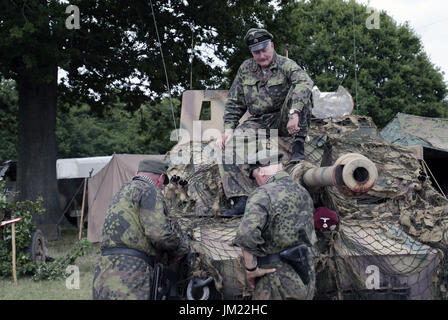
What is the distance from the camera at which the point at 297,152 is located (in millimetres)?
4711

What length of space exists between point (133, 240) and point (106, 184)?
11.1 meters

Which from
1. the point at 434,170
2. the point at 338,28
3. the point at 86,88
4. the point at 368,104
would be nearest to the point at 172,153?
the point at 86,88

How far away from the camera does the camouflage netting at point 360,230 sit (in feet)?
13.6

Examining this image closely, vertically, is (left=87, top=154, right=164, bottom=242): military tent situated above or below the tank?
below

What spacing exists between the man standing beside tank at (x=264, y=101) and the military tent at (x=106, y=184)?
909 cm

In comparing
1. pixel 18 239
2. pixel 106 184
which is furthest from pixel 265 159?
pixel 106 184

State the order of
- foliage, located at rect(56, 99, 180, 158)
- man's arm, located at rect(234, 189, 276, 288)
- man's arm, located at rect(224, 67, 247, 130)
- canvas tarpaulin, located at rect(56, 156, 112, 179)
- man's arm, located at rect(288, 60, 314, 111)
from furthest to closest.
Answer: foliage, located at rect(56, 99, 180, 158), canvas tarpaulin, located at rect(56, 156, 112, 179), man's arm, located at rect(224, 67, 247, 130), man's arm, located at rect(288, 60, 314, 111), man's arm, located at rect(234, 189, 276, 288)

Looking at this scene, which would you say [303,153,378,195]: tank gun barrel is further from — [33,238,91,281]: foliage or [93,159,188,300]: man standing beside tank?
[33,238,91,281]: foliage

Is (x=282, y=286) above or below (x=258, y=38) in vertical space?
below

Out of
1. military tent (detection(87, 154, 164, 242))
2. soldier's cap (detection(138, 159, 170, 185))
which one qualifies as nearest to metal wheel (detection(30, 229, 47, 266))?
military tent (detection(87, 154, 164, 242))

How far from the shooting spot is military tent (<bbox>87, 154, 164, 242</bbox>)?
46.9ft

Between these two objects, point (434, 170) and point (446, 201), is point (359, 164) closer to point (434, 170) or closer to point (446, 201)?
point (446, 201)

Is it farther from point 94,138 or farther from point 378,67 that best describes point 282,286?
point 94,138

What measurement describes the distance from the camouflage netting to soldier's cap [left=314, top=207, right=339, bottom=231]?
49 millimetres
